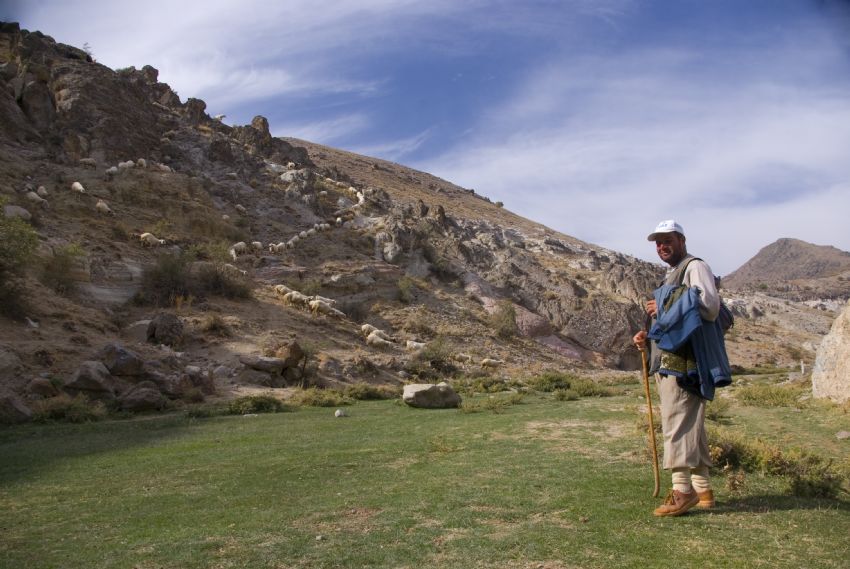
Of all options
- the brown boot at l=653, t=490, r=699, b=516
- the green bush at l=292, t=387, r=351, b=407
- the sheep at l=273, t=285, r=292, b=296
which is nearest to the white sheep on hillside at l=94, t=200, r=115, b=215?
the sheep at l=273, t=285, r=292, b=296

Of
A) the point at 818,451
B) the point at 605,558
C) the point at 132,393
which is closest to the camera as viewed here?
the point at 605,558

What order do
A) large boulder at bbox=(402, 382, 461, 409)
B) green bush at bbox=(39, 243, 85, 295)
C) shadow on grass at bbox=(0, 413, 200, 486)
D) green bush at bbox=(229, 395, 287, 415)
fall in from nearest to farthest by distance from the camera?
shadow on grass at bbox=(0, 413, 200, 486) < green bush at bbox=(229, 395, 287, 415) < large boulder at bbox=(402, 382, 461, 409) < green bush at bbox=(39, 243, 85, 295)

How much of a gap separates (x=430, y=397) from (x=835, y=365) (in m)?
7.77

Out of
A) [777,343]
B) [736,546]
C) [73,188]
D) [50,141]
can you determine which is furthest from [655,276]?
[736,546]

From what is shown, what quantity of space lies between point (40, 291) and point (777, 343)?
39.1m

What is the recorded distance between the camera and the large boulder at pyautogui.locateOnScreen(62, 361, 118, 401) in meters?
14.0

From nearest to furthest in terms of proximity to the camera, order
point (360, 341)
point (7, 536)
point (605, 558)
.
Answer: point (605, 558)
point (7, 536)
point (360, 341)

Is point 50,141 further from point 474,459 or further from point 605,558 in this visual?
point 605,558

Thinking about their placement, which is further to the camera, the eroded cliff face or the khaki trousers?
the eroded cliff face

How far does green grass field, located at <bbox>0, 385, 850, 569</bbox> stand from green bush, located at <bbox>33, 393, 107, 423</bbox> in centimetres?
234

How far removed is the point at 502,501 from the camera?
5422 mm

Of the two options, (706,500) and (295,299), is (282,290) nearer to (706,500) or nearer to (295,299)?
(295,299)

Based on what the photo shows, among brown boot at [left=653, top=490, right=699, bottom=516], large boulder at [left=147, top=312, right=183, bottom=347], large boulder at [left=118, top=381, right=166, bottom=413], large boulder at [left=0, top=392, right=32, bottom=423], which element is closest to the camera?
brown boot at [left=653, top=490, right=699, bottom=516]

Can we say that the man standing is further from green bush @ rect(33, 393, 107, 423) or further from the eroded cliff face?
the eroded cliff face
